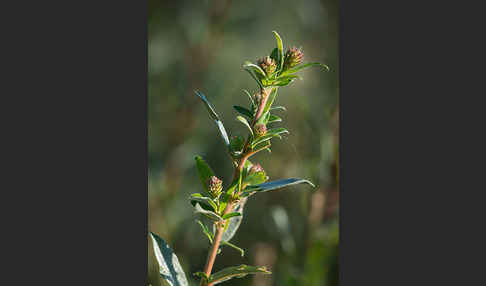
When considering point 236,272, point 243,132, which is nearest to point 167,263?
point 236,272

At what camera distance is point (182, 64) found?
170cm

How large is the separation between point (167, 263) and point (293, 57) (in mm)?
401

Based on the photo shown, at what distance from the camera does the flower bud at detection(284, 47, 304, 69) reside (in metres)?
0.81

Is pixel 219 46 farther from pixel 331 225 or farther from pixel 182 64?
pixel 331 225

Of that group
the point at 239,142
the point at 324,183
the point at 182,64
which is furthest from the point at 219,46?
the point at 239,142

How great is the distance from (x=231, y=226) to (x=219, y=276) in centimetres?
9

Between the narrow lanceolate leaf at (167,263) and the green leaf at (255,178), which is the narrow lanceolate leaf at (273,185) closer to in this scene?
the green leaf at (255,178)

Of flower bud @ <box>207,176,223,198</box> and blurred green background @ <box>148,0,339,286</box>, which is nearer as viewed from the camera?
flower bud @ <box>207,176,223,198</box>

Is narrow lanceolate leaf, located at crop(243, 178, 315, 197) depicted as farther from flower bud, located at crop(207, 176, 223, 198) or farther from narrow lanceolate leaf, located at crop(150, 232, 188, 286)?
narrow lanceolate leaf, located at crop(150, 232, 188, 286)

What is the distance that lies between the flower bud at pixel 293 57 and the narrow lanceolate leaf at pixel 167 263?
363mm

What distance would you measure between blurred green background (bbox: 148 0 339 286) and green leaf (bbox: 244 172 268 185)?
0.62 metres

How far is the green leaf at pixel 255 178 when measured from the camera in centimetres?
83

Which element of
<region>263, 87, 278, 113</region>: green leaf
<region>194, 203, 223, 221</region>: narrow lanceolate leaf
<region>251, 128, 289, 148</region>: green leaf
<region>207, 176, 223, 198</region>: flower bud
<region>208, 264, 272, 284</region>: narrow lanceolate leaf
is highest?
<region>263, 87, 278, 113</region>: green leaf

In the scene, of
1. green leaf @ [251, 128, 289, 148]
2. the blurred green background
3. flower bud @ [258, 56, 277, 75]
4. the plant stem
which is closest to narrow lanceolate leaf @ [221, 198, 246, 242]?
the plant stem
